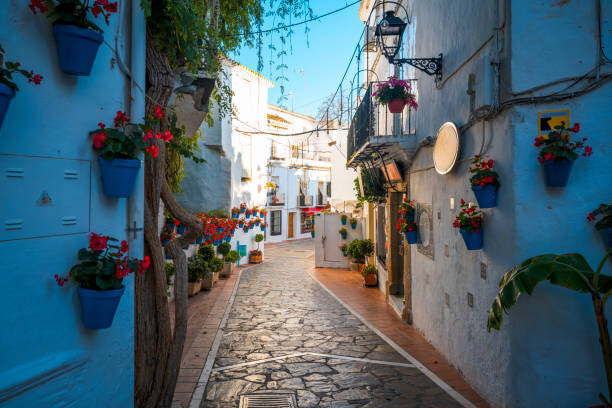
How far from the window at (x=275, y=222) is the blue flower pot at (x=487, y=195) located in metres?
28.8

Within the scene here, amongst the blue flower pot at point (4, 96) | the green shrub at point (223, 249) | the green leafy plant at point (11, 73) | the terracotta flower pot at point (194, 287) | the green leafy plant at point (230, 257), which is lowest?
the terracotta flower pot at point (194, 287)

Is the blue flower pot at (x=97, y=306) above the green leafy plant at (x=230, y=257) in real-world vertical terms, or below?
above

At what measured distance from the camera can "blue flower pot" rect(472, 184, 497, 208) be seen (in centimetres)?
516

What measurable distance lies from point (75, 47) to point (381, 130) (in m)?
10.5

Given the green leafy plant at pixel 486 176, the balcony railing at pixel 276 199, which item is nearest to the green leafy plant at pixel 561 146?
the green leafy plant at pixel 486 176

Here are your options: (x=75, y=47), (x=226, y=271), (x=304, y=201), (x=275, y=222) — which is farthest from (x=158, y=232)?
(x=304, y=201)

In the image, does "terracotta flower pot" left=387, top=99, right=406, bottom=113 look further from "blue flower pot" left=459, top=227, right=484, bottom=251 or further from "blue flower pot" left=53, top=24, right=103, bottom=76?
"blue flower pot" left=53, top=24, right=103, bottom=76

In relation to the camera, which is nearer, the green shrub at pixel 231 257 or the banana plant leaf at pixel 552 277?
the banana plant leaf at pixel 552 277

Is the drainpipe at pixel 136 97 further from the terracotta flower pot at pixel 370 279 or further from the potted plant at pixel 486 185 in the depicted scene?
the terracotta flower pot at pixel 370 279

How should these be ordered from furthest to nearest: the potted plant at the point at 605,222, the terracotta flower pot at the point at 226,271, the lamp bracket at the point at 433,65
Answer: the terracotta flower pot at the point at 226,271, the lamp bracket at the point at 433,65, the potted plant at the point at 605,222

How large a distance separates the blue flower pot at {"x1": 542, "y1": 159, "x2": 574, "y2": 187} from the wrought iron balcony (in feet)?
15.4

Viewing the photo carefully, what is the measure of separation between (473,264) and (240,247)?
15.4 meters

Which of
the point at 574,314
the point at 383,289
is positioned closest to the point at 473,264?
the point at 574,314

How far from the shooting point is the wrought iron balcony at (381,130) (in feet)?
30.9
